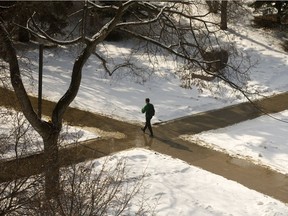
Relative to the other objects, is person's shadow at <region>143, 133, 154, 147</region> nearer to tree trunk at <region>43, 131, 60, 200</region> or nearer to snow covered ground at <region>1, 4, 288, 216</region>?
snow covered ground at <region>1, 4, 288, 216</region>

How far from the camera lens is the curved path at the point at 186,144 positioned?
1193 centimetres

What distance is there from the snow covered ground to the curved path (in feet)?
1.34

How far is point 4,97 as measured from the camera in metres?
16.3

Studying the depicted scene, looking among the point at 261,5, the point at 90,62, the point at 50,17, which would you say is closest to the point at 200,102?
the point at 90,62

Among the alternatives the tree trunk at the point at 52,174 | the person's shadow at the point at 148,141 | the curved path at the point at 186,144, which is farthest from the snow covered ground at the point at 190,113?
the tree trunk at the point at 52,174

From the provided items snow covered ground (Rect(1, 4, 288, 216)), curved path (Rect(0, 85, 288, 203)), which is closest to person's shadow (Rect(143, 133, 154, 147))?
curved path (Rect(0, 85, 288, 203))

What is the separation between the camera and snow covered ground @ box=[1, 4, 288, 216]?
35.3 feet

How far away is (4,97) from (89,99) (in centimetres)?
287

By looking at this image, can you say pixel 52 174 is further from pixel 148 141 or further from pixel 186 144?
pixel 186 144

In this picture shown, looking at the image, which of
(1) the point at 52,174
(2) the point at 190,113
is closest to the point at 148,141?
(2) the point at 190,113

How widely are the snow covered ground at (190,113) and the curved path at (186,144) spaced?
1.34 feet

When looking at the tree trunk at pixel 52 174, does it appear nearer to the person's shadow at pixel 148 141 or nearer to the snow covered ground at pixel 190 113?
the snow covered ground at pixel 190 113

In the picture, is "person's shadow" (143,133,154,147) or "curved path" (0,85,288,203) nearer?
"curved path" (0,85,288,203)

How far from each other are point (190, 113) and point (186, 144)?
10.1 feet
